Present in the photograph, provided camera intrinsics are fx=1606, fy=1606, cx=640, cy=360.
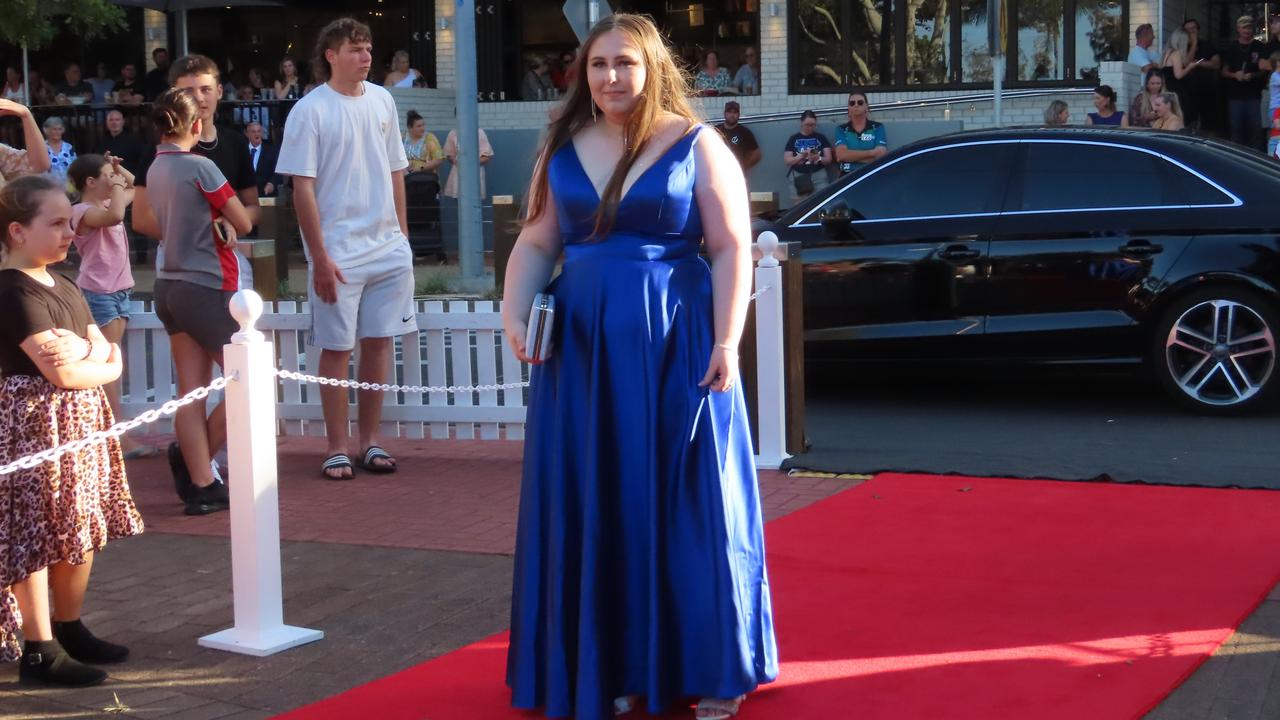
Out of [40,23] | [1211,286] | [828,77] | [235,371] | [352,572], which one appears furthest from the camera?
[828,77]

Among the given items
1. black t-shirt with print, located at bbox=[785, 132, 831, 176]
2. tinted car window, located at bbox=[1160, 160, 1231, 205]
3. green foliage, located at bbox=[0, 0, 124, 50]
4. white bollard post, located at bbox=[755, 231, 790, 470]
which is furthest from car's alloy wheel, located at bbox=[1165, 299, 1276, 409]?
green foliage, located at bbox=[0, 0, 124, 50]

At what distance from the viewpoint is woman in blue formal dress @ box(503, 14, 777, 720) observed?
420cm

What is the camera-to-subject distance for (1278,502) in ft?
21.9

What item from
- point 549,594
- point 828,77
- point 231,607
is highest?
point 828,77

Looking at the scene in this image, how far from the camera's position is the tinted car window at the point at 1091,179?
8898 millimetres

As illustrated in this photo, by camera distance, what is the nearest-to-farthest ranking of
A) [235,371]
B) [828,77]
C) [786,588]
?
[235,371], [786,588], [828,77]

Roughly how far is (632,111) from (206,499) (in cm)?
364

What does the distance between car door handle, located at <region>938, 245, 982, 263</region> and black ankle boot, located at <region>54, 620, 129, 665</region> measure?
5545mm

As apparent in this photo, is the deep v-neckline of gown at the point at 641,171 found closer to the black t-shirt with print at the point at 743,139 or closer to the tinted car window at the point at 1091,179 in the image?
the tinted car window at the point at 1091,179

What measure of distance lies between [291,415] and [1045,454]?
13.2 ft

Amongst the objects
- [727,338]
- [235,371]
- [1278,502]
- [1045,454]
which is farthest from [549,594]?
[1045,454]

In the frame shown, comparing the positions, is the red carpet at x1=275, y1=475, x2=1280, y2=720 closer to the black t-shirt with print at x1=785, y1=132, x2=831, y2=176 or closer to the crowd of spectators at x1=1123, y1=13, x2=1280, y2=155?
the black t-shirt with print at x1=785, y1=132, x2=831, y2=176

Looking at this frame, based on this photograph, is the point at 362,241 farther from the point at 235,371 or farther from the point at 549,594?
the point at 549,594

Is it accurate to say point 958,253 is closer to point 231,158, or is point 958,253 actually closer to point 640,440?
point 231,158
